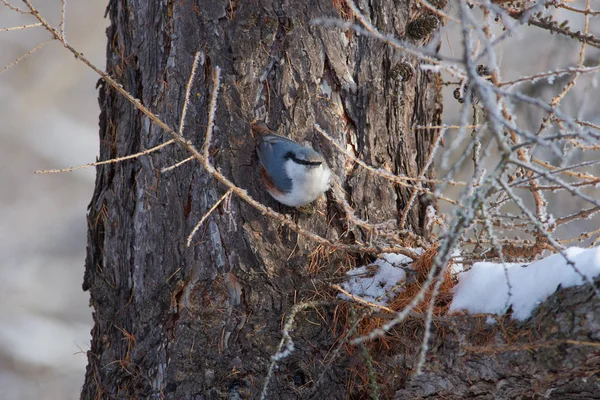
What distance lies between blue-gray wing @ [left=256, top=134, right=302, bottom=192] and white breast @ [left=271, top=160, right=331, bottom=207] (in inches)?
1.0

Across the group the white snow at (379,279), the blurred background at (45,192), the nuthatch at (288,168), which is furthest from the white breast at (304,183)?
the blurred background at (45,192)

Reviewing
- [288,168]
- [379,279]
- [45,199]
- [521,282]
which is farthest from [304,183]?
[45,199]

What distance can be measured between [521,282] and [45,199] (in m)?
5.63

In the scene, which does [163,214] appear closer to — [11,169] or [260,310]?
[260,310]

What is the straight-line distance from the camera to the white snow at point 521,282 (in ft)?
5.12

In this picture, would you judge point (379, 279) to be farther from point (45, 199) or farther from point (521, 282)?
point (45, 199)

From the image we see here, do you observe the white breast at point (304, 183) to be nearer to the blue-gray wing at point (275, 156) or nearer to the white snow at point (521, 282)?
the blue-gray wing at point (275, 156)

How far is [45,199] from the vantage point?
20.4 ft

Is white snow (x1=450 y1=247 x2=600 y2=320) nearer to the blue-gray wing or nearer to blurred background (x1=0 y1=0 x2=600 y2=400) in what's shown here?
the blue-gray wing

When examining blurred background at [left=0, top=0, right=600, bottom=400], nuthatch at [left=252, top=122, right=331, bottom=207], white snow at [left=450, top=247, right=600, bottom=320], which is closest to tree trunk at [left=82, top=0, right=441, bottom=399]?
nuthatch at [left=252, top=122, right=331, bottom=207]

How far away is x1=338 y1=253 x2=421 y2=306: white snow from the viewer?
6.49 ft

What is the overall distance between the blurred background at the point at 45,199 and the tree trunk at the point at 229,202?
13.7 feet

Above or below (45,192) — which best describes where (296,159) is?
below

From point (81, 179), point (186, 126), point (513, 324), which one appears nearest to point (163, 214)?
point (186, 126)
